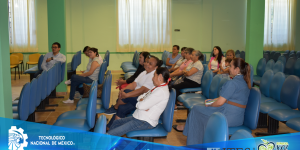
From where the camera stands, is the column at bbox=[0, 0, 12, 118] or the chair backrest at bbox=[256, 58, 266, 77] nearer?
the column at bbox=[0, 0, 12, 118]

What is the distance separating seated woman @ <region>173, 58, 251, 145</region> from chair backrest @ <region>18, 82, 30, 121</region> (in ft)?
6.34

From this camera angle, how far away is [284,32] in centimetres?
1180

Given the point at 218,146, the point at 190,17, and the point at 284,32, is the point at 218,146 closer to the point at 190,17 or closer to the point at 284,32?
the point at 190,17

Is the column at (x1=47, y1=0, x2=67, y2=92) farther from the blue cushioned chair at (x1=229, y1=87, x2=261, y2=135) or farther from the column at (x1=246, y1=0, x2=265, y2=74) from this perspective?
the blue cushioned chair at (x1=229, y1=87, x2=261, y2=135)

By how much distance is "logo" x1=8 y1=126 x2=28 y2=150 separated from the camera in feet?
9.19

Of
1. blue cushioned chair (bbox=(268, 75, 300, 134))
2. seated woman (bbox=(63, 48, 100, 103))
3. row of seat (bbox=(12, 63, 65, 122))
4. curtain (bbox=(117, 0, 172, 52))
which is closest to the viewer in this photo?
row of seat (bbox=(12, 63, 65, 122))

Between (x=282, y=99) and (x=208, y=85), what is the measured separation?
3.52 feet

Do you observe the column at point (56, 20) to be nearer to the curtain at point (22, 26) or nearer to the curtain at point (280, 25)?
the curtain at point (22, 26)

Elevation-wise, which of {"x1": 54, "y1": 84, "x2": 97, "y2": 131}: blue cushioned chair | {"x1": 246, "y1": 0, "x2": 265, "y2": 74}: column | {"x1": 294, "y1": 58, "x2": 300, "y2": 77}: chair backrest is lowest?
{"x1": 54, "y1": 84, "x2": 97, "y2": 131}: blue cushioned chair

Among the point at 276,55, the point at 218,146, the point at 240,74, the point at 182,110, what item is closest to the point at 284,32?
the point at 276,55

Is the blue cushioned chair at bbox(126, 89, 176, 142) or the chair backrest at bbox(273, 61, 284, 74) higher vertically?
the chair backrest at bbox(273, 61, 284, 74)

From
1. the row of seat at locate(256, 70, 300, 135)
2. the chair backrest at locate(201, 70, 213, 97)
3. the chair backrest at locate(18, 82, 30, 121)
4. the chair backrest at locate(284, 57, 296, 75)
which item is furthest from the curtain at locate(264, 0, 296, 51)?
the chair backrest at locate(18, 82, 30, 121)

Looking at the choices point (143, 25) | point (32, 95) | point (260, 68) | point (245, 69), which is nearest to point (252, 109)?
point (245, 69)

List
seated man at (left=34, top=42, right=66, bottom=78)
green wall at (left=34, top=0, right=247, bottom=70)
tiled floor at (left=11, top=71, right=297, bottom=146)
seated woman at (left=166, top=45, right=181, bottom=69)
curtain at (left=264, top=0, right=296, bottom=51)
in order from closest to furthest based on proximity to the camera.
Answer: tiled floor at (left=11, top=71, right=297, bottom=146), seated man at (left=34, top=42, right=66, bottom=78), seated woman at (left=166, top=45, right=181, bottom=69), green wall at (left=34, top=0, right=247, bottom=70), curtain at (left=264, top=0, right=296, bottom=51)
